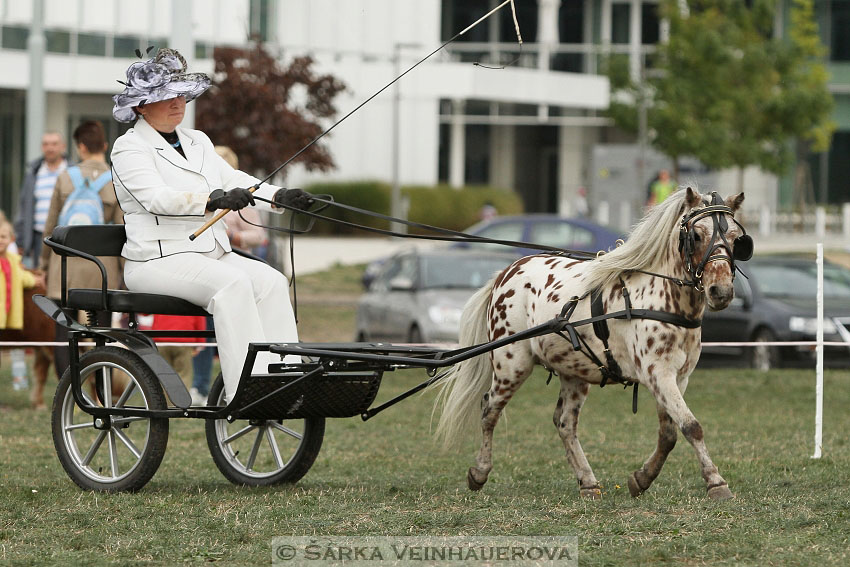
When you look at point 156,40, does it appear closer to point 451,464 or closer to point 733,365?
point 733,365

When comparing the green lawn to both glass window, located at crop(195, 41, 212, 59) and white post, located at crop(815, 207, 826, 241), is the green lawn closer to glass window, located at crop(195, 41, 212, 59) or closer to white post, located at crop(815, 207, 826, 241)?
glass window, located at crop(195, 41, 212, 59)

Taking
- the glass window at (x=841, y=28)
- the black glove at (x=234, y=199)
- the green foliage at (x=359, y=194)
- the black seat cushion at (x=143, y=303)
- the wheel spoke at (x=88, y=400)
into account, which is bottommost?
the wheel spoke at (x=88, y=400)

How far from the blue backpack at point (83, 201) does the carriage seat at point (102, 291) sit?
3030 millimetres

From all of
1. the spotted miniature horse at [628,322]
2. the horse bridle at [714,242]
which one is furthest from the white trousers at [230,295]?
the horse bridle at [714,242]

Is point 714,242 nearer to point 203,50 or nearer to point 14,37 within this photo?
point 203,50

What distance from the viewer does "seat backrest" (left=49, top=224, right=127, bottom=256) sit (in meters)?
7.79

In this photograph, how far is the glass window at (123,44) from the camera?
37438 millimetres

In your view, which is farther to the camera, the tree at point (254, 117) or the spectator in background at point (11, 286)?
the tree at point (254, 117)

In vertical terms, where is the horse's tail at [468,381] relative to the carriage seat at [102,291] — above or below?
below

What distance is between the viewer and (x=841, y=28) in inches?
2023

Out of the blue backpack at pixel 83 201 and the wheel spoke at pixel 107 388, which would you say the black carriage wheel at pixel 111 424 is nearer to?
the wheel spoke at pixel 107 388

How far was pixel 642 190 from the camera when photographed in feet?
129

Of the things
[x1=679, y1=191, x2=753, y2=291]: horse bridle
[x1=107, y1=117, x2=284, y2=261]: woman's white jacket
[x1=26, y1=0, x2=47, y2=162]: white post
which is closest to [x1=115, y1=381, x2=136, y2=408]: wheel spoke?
[x1=107, y1=117, x2=284, y2=261]: woman's white jacket

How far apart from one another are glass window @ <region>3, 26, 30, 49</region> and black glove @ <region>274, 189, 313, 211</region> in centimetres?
3078
